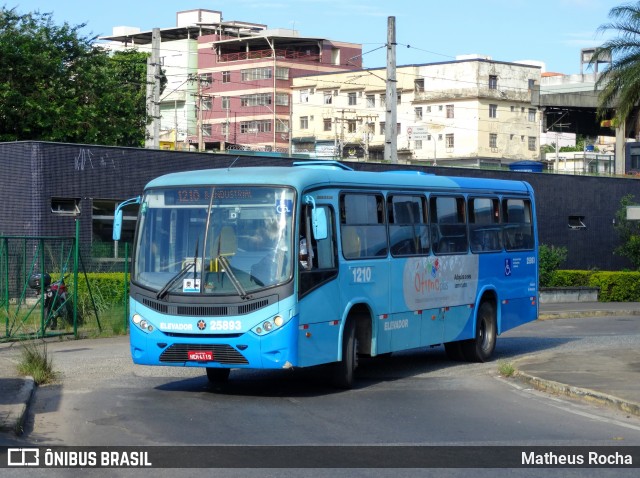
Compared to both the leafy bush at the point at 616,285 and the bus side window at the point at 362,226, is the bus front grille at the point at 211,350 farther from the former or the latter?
the leafy bush at the point at 616,285

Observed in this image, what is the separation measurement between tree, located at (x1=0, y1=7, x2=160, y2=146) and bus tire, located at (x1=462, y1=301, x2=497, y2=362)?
3386 cm

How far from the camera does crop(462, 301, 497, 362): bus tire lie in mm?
18672

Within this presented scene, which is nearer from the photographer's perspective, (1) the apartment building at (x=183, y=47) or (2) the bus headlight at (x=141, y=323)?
(2) the bus headlight at (x=141, y=323)

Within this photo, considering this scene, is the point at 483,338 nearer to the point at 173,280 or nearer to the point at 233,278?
the point at 233,278

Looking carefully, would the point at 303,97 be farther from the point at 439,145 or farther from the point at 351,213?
the point at 351,213

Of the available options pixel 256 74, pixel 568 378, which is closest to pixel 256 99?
pixel 256 74

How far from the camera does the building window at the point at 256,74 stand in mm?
102375

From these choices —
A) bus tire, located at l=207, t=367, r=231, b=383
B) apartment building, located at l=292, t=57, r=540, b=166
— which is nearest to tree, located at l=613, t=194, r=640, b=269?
bus tire, located at l=207, t=367, r=231, b=383

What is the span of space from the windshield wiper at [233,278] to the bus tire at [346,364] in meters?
1.84

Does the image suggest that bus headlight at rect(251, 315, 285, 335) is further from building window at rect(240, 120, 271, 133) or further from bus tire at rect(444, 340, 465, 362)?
building window at rect(240, 120, 271, 133)

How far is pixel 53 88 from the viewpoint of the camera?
4972cm

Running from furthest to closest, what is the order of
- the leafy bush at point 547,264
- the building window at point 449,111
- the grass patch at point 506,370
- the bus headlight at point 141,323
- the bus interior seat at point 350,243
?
1. the building window at point 449,111
2. the leafy bush at point 547,264
3. the grass patch at point 506,370
4. the bus interior seat at point 350,243
5. the bus headlight at point 141,323

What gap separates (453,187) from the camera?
1812 centimetres

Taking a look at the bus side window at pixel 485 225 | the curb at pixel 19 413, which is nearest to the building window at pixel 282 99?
the bus side window at pixel 485 225
